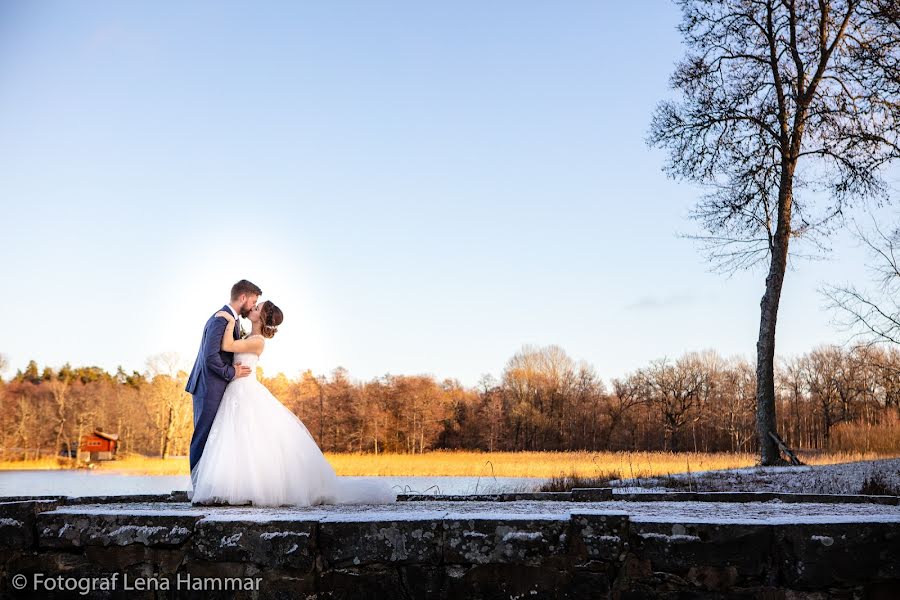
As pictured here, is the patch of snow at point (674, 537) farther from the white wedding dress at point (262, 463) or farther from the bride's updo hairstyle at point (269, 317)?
the bride's updo hairstyle at point (269, 317)

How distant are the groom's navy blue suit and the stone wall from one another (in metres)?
1.83

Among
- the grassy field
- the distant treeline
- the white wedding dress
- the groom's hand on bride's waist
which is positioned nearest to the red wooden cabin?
the distant treeline

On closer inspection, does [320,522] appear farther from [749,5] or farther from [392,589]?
[749,5]

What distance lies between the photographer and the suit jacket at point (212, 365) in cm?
677

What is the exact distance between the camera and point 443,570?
4457mm

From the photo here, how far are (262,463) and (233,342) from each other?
3.73ft

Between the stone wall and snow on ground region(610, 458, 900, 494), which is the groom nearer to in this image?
the stone wall

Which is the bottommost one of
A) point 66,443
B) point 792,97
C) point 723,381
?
point 66,443

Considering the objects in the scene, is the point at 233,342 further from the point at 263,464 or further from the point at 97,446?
the point at 97,446

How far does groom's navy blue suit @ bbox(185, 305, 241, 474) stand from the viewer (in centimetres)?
672

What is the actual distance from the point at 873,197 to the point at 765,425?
4.94 meters

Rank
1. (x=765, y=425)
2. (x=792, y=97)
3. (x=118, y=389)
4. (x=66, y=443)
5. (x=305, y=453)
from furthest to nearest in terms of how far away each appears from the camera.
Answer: (x=118, y=389), (x=66, y=443), (x=792, y=97), (x=765, y=425), (x=305, y=453)

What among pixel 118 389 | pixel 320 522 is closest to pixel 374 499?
pixel 320 522

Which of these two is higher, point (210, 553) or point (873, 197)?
point (873, 197)
